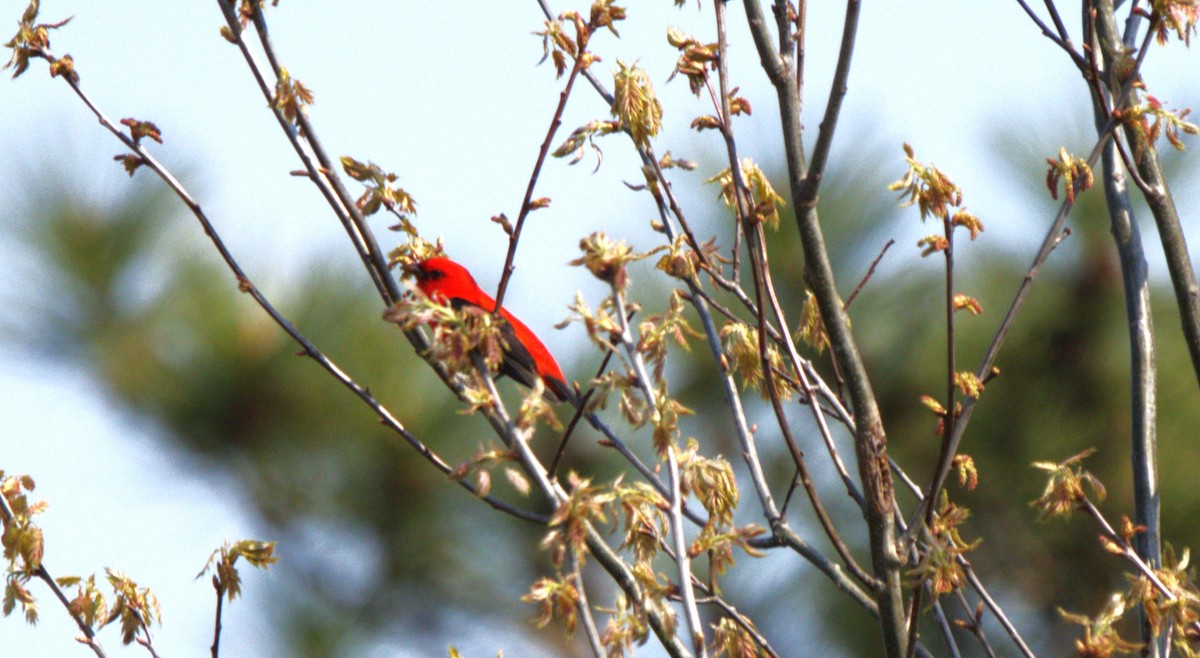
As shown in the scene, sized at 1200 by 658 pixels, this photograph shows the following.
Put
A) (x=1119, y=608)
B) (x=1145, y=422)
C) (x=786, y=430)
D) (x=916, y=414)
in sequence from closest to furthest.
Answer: (x=1119, y=608) → (x=786, y=430) → (x=1145, y=422) → (x=916, y=414)

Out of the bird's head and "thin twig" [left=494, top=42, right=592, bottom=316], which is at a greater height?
the bird's head

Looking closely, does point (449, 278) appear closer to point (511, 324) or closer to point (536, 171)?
point (511, 324)

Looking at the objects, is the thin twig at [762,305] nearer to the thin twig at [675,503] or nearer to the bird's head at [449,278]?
the thin twig at [675,503]

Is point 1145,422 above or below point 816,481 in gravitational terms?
below

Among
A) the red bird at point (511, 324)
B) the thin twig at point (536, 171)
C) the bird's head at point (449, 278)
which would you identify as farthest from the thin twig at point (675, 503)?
the bird's head at point (449, 278)

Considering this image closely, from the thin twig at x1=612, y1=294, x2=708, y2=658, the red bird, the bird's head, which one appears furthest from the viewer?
the bird's head

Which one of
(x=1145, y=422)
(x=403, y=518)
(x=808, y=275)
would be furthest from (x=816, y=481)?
(x=808, y=275)

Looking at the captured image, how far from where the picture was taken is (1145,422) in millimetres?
2523

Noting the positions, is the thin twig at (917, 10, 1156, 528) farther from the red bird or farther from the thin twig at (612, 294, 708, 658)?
the red bird

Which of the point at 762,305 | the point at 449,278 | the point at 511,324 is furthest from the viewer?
the point at 449,278

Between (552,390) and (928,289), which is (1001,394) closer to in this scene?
(928,289)

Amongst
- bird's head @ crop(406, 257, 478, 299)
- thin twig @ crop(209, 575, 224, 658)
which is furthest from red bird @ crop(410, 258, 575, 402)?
thin twig @ crop(209, 575, 224, 658)

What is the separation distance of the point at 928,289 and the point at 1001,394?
0.51 metres

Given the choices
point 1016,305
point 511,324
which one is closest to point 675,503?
point 1016,305
